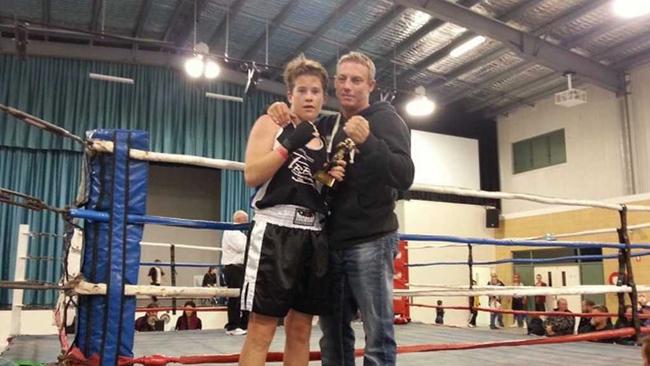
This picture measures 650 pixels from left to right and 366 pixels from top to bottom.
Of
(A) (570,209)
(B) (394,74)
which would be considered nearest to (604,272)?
(A) (570,209)

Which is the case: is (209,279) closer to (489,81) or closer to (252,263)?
(489,81)

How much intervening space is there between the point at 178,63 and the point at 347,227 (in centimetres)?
896

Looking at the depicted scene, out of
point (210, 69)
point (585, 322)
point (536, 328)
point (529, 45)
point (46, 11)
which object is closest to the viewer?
point (585, 322)

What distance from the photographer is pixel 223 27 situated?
349 inches

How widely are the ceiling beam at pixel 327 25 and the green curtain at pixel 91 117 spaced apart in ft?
5.43

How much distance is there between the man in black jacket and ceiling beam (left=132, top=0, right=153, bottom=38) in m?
7.42

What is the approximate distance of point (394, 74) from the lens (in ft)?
31.9

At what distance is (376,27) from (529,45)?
223cm

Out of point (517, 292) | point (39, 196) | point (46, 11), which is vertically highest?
point (46, 11)

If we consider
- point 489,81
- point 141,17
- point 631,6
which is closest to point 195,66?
point 141,17

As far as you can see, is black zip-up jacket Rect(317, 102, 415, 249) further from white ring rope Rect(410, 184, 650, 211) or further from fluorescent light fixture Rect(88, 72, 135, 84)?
fluorescent light fixture Rect(88, 72, 135, 84)

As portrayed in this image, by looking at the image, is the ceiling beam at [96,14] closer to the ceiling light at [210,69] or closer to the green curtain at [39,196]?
the ceiling light at [210,69]

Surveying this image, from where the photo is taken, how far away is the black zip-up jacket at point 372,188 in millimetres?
1561

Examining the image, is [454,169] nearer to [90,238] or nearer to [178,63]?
[178,63]
